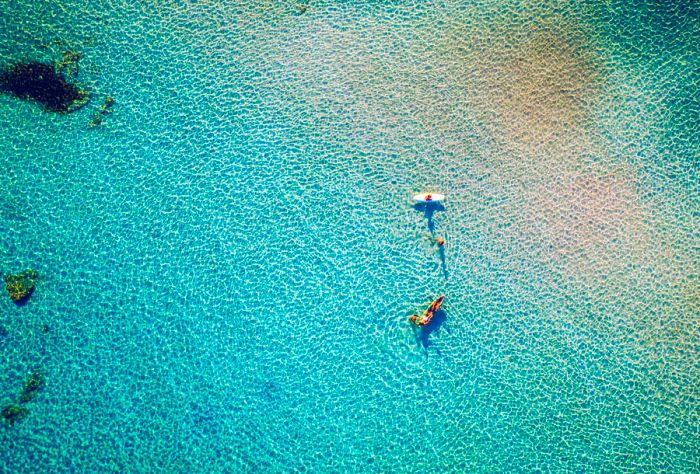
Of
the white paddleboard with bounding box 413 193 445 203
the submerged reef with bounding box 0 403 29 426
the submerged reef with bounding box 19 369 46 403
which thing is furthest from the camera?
the white paddleboard with bounding box 413 193 445 203

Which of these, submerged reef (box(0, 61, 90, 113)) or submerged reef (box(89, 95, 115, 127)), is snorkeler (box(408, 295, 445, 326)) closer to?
submerged reef (box(89, 95, 115, 127))

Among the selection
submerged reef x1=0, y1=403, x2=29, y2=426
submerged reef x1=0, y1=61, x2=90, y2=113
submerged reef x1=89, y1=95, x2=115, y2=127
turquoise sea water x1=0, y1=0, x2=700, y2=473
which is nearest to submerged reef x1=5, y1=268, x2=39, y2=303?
turquoise sea water x1=0, y1=0, x2=700, y2=473

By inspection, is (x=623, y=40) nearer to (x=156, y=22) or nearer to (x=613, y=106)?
(x=613, y=106)

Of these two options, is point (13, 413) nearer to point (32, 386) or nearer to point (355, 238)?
point (32, 386)

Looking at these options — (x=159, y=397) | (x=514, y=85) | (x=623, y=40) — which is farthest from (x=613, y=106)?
(x=159, y=397)

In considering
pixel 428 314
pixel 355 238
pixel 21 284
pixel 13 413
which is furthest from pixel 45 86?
pixel 428 314
